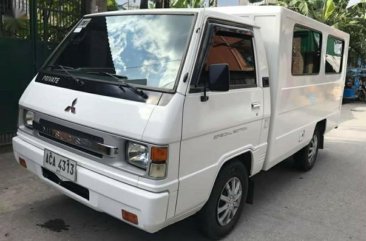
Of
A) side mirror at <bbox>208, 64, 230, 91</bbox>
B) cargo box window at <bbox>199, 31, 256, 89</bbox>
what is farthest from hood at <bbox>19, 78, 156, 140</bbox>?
cargo box window at <bbox>199, 31, 256, 89</bbox>

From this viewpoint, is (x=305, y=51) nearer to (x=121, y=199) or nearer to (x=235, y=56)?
(x=235, y=56)

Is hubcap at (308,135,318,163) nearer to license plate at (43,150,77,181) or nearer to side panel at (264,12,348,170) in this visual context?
side panel at (264,12,348,170)

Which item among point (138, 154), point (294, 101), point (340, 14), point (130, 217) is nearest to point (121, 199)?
point (130, 217)

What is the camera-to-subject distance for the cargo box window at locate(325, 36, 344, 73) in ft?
20.8

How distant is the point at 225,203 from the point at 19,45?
4119 millimetres

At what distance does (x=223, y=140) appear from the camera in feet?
11.6

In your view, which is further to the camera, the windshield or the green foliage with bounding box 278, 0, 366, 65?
the green foliage with bounding box 278, 0, 366, 65

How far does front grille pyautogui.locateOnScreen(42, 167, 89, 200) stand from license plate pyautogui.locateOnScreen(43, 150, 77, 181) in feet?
0.37

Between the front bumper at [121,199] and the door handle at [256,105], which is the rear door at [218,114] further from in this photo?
the front bumper at [121,199]

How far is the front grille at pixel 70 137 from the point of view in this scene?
3.21m

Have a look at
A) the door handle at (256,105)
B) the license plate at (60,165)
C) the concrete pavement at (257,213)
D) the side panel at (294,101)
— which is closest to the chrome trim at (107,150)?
the license plate at (60,165)

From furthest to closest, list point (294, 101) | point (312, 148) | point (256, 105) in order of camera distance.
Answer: point (312, 148), point (294, 101), point (256, 105)

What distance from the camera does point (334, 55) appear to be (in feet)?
22.1

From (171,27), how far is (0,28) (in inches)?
143
